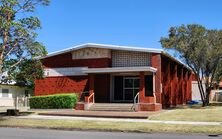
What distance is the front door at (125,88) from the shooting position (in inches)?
1382

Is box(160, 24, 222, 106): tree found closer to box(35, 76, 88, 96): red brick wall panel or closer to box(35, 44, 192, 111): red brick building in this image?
box(35, 44, 192, 111): red brick building

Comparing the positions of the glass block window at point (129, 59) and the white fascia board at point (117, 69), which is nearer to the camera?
the white fascia board at point (117, 69)

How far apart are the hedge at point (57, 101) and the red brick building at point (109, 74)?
1124 millimetres

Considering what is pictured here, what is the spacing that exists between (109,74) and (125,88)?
6.08ft

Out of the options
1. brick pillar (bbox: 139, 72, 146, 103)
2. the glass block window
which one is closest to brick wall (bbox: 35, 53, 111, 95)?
the glass block window

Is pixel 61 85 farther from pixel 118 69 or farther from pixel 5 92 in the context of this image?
pixel 5 92

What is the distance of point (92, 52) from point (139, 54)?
4.15 meters

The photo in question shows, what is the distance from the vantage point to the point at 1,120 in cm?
2384

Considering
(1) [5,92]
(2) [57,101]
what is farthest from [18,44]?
(1) [5,92]

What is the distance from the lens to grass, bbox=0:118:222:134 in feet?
59.9

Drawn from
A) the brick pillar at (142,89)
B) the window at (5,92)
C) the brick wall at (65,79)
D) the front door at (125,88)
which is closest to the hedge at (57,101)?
the brick wall at (65,79)

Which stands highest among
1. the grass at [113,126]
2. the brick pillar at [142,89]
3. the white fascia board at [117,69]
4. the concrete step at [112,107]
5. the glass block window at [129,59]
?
the glass block window at [129,59]

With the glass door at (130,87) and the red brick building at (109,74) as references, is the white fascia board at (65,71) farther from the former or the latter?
the glass door at (130,87)

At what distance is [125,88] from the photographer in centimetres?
3528
